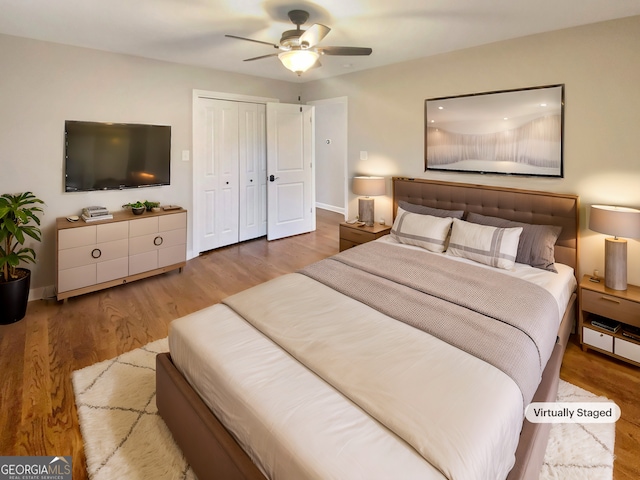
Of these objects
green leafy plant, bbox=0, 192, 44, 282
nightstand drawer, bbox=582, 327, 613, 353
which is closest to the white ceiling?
green leafy plant, bbox=0, 192, 44, 282

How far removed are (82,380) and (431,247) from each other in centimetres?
292

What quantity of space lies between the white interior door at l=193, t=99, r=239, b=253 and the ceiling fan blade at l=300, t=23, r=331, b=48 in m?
2.60

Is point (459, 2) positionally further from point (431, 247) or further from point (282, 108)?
point (282, 108)

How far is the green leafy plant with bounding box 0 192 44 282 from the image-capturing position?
300cm

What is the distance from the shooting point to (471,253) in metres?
3.02

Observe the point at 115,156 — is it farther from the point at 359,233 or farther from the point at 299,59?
the point at 359,233

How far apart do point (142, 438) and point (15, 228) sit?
231 centimetres

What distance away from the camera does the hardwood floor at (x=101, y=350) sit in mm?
1900

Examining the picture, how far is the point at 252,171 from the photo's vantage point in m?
5.50

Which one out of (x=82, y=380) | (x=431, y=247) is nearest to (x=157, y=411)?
(x=82, y=380)

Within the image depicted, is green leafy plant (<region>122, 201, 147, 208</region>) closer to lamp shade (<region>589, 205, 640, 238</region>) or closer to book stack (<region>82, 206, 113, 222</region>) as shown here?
book stack (<region>82, 206, 113, 222</region>)

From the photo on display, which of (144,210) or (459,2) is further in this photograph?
(144,210)

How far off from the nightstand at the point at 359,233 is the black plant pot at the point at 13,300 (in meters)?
3.24

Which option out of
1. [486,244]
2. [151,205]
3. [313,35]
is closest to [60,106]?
[151,205]
